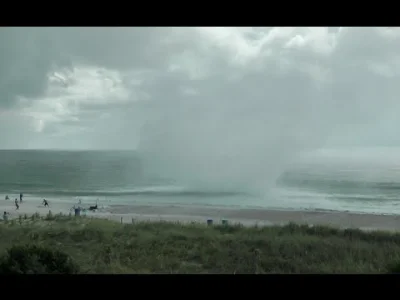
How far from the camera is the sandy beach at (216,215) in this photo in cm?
1407

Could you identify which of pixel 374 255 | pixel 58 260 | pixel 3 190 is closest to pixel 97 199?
pixel 3 190

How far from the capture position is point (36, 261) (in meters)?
2.52

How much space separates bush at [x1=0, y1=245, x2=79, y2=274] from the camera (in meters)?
2.40

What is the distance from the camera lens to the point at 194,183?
2981 centimetres

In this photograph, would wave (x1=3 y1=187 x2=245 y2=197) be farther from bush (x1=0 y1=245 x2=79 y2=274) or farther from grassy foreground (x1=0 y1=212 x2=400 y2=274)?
bush (x1=0 y1=245 x2=79 y2=274)

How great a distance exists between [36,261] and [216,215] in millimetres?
13769

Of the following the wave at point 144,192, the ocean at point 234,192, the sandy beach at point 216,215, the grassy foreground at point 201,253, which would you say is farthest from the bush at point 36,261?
the wave at point 144,192

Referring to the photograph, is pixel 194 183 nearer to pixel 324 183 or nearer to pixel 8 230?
pixel 324 183

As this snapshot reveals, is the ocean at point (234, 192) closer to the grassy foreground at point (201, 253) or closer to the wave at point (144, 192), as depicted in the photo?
the wave at point (144, 192)

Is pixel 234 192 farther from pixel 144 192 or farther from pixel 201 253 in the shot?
pixel 201 253

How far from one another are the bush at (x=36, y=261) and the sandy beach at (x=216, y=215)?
35.3 ft

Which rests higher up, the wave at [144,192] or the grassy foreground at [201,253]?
the wave at [144,192]

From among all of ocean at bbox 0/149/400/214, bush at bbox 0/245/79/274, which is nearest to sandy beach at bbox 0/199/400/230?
ocean at bbox 0/149/400/214
